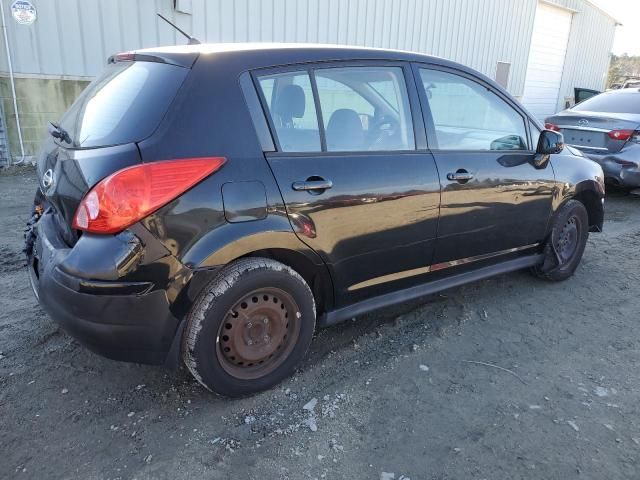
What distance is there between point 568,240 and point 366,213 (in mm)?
2299

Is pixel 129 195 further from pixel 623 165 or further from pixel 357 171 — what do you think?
pixel 623 165

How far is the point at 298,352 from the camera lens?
8.99 feet

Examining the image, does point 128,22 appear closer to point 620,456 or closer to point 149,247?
point 149,247

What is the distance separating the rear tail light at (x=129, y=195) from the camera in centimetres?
211

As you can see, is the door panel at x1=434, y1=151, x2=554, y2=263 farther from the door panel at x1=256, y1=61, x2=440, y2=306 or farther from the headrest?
the headrest

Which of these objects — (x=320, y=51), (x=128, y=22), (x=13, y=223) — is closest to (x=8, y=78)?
(x=128, y=22)

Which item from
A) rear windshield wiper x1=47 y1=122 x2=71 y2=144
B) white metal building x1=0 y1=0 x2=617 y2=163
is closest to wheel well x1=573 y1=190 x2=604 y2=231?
rear windshield wiper x1=47 y1=122 x2=71 y2=144

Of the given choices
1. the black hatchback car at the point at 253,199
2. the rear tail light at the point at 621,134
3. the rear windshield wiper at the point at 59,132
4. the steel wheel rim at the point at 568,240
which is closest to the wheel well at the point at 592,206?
the steel wheel rim at the point at 568,240

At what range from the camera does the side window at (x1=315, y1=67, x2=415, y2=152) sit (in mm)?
2762

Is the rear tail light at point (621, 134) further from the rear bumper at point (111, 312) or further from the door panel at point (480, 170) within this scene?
the rear bumper at point (111, 312)

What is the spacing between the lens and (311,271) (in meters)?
2.71

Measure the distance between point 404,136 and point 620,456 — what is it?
1.93 metres

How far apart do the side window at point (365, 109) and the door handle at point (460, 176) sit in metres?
0.31

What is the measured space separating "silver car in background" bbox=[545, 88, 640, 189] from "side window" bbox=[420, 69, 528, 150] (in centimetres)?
367
